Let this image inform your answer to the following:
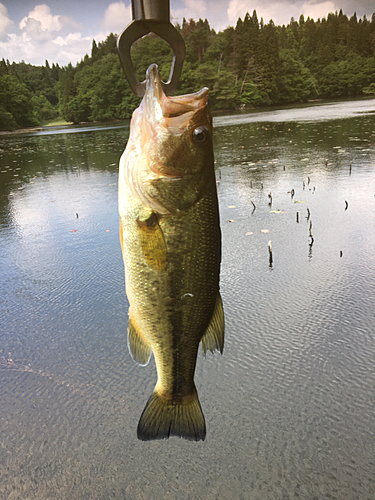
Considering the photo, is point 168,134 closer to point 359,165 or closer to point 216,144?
point 359,165

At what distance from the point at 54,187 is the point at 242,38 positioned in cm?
4894

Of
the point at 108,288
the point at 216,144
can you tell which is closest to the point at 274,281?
the point at 108,288

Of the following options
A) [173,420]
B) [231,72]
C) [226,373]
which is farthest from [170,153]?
[231,72]

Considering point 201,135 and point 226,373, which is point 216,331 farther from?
point 226,373

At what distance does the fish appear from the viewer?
1.21 metres

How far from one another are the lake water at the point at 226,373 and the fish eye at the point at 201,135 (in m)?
2.01

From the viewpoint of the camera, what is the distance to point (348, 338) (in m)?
3.42

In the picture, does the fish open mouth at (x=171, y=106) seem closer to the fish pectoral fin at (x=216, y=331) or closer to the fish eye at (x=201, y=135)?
the fish eye at (x=201, y=135)

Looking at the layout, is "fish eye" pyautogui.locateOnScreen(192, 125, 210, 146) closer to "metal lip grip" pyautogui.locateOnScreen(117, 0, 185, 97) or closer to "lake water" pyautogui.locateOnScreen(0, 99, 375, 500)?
"metal lip grip" pyautogui.locateOnScreen(117, 0, 185, 97)

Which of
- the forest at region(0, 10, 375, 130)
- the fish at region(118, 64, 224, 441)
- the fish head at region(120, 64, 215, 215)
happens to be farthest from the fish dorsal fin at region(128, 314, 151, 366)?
the forest at region(0, 10, 375, 130)

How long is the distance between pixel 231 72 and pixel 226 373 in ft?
173

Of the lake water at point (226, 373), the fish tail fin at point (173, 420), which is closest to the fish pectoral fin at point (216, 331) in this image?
the fish tail fin at point (173, 420)

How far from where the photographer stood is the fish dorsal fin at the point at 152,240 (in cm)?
120

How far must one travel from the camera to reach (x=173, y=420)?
4.56 feet
